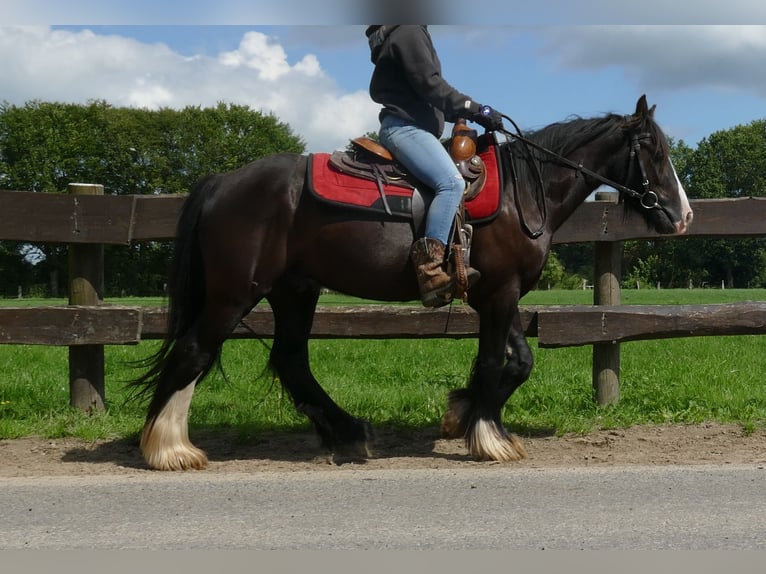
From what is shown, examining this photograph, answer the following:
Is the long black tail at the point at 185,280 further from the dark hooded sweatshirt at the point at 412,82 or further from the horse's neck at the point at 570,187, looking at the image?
the horse's neck at the point at 570,187

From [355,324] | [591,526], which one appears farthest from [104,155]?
[591,526]

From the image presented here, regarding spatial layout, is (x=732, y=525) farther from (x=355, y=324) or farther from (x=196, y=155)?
(x=196, y=155)

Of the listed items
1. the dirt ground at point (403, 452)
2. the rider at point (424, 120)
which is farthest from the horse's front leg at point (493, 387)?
the rider at point (424, 120)

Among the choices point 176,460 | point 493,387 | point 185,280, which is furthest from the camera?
point 185,280

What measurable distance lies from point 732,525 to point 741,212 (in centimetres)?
381

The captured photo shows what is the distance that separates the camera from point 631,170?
18.6ft

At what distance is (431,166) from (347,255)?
0.78 m

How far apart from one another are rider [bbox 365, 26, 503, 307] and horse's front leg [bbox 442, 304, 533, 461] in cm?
40

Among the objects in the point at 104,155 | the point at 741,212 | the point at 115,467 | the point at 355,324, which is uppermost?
the point at 104,155

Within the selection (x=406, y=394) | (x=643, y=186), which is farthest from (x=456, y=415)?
(x=643, y=186)

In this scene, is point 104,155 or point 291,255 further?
point 104,155

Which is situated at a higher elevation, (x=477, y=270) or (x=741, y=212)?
(x=741, y=212)

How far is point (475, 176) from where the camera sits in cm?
538

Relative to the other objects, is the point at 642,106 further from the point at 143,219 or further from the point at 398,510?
the point at 143,219
